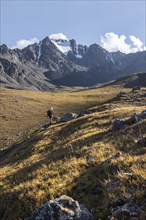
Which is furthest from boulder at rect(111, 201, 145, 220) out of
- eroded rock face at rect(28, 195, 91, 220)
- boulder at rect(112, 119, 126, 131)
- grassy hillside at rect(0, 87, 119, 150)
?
grassy hillside at rect(0, 87, 119, 150)

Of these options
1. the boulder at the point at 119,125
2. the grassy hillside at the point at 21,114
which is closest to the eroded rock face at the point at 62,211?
the boulder at the point at 119,125

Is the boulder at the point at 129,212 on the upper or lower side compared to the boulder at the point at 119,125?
upper

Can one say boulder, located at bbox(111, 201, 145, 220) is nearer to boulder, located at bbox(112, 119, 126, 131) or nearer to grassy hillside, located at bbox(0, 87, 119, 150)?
boulder, located at bbox(112, 119, 126, 131)

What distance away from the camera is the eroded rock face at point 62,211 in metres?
10.9

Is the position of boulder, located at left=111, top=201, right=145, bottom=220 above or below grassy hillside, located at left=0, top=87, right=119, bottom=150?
above

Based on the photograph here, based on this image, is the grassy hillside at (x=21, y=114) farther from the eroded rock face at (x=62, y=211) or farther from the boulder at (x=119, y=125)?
the eroded rock face at (x=62, y=211)

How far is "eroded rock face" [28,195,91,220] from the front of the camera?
35.7 ft

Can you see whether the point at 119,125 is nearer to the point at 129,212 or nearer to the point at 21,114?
the point at 129,212

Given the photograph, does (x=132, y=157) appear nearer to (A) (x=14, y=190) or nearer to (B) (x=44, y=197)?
(B) (x=44, y=197)

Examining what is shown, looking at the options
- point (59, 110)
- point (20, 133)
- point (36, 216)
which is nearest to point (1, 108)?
point (59, 110)

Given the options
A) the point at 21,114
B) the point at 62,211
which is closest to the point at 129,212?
the point at 62,211

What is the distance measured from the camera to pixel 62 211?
36.0ft

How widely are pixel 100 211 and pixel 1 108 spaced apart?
9093 cm

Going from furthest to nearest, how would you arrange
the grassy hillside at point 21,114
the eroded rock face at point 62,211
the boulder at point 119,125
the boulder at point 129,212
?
1. the grassy hillside at point 21,114
2. the boulder at point 119,125
3. the eroded rock face at point 62,211
4. the boulder at point 129,212
